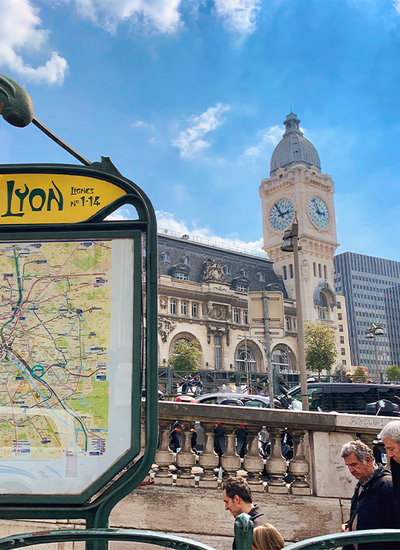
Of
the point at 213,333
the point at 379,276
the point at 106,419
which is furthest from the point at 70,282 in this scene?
the point at 379,276

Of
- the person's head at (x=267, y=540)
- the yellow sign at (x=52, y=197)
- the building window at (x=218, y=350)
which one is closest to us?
the person's head at (x=267, y=540)

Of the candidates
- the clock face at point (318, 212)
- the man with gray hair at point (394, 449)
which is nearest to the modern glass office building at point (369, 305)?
the clock face at point (318, 212)

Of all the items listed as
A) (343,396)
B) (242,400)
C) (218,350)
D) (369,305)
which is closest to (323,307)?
(218,350)

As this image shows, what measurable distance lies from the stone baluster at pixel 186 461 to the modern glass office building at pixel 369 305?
115211 millimetres

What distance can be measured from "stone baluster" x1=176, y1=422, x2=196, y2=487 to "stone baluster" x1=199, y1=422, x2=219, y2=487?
0.35 feet

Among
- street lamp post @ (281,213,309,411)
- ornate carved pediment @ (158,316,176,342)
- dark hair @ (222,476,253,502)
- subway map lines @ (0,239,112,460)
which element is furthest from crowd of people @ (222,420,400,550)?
ornate carved pediment @ (158,316,176,342)

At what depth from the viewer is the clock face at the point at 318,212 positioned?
3440 inches

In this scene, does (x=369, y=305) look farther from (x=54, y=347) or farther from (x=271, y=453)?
(x=54, y=347)

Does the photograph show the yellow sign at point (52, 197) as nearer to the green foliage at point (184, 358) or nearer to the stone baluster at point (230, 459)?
the stone baluster at point (230, 459)

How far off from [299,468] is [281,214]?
85.0 meters

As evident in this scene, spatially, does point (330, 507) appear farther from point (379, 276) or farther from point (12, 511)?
point (379, 276)

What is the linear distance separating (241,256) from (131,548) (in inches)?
3167

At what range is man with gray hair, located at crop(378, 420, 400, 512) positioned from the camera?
11.6 ft

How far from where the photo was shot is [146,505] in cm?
532
